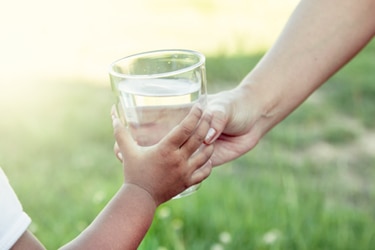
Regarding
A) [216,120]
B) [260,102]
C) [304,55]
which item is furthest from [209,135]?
[304,55]

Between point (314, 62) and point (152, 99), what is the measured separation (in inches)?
24.0

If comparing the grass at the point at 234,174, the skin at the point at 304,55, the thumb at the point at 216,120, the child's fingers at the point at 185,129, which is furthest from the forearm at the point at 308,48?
the grass at the point at 234,174

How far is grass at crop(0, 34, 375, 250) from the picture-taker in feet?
7.85

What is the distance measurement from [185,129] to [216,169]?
1.60 m

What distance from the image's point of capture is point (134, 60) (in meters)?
1.39

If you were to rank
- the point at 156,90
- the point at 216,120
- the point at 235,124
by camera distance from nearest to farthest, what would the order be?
1. the point at 156,90
2. the point at 216,120
3. the point at 235,124

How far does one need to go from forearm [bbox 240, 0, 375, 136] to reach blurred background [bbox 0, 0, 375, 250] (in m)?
0.55

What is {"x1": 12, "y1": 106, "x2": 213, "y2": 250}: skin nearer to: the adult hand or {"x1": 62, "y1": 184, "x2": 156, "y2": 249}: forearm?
{"x1": 62, "y1": 184, "x2": 156, "y2": 249}: forearm

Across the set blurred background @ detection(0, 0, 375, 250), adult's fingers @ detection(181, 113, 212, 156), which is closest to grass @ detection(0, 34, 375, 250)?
blurred background @ detection(0, 0, 375, 250)

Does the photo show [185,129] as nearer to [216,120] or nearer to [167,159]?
[167,159]

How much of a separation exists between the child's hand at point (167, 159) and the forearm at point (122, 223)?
0.07 ft

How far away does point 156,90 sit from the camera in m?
1.27

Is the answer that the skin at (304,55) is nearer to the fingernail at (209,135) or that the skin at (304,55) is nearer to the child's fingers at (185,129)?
the fingernail at (209,135)

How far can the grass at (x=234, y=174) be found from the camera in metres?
2.39
